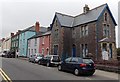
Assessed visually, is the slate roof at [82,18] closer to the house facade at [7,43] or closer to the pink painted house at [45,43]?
the pink painted house at [45,43]

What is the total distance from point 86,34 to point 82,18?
4370 millimetres

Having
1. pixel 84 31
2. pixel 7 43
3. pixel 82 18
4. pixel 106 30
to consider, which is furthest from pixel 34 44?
pixel 7 43

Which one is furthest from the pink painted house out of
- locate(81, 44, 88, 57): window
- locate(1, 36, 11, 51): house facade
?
locate(1, 36, 11, 51): house facade

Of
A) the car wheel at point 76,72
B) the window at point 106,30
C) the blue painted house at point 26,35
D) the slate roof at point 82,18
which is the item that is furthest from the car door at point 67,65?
the blue painted house at point 26,35

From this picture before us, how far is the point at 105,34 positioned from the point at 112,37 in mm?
1509

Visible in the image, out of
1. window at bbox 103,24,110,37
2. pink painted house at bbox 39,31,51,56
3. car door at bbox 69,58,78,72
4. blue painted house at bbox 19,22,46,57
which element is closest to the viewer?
car door at bbox 69,58,78,72

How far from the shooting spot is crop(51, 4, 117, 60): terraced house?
97.4ft

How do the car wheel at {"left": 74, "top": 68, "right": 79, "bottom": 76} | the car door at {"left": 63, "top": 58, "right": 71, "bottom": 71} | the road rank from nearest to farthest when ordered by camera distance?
1. the road
2. the car wheel at {"left": 74, "top": 68, "right": 79, "bottom": 76}
3. the car door at {"left": 63, "top": 58, "right": 71, "bottom": 71}

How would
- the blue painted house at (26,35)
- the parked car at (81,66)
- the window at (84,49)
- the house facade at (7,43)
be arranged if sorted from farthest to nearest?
the house facade at (7,43), the blue painted house at (26,35), the window at (84,49), the parked car at (81,66)

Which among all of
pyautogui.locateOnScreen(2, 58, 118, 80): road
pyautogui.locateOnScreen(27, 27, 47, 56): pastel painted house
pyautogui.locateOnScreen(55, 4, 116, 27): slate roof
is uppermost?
pyautogui.locateOnScreen(55, 4, 116, 27): slate roof

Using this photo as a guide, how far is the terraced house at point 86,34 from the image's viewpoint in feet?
97.4

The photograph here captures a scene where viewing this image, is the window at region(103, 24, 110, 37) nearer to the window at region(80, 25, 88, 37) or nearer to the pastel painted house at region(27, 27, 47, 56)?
the window at region(80, 25, 88, 37)

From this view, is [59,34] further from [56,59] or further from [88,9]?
[56,59]

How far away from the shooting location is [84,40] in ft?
105
